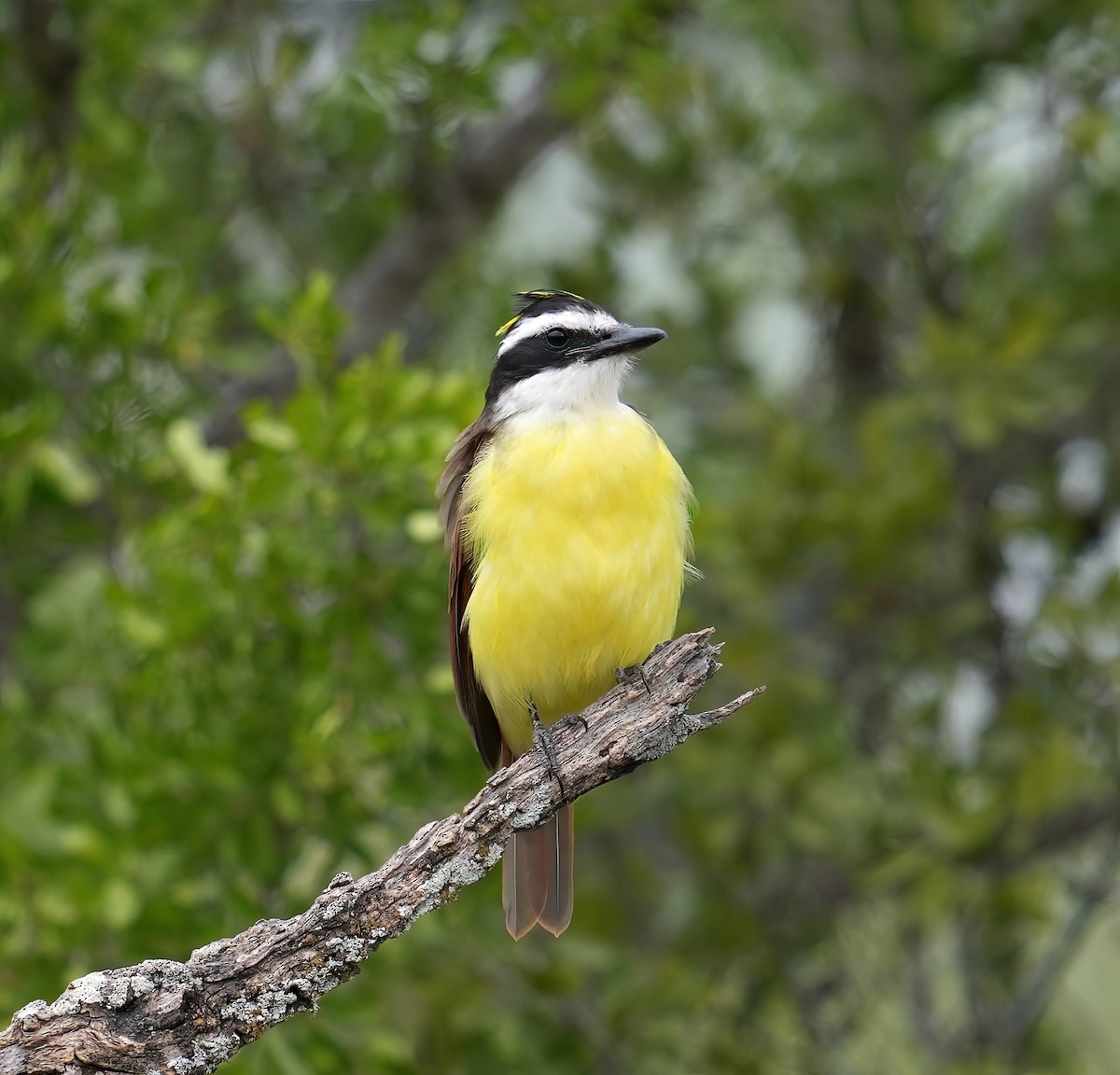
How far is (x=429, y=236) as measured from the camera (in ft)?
22.3

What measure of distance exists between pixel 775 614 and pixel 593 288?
5.08 ft

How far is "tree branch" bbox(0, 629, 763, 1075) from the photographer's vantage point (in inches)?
109

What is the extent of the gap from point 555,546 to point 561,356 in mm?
708

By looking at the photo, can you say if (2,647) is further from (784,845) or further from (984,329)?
(984,329)

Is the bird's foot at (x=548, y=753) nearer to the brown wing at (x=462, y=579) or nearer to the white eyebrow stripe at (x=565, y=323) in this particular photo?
the brown wing at (x=462, y=579)

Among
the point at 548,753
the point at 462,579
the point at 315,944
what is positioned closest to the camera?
the point at 315,944

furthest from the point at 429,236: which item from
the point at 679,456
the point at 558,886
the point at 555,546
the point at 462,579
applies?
the point at 558,886

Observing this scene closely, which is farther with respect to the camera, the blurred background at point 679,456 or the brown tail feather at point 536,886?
the blurred background at point 679,456

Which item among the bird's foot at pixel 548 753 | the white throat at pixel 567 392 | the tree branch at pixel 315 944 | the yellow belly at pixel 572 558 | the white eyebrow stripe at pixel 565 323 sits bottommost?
the tree branch at pixel 315 944

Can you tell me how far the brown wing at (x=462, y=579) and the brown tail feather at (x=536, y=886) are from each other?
1.15 feet

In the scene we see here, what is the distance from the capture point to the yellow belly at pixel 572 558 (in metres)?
3.98

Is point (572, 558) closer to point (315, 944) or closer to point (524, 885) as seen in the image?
point (524, 885)

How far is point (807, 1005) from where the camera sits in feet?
19.6

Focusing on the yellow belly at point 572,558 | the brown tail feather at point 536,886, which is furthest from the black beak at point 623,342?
the brown tail feather at point 536,886
